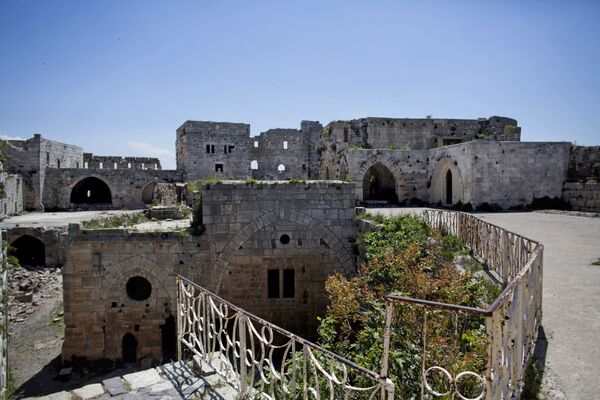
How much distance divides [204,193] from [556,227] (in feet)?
35.3

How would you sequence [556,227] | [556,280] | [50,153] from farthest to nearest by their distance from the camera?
[50,153] → [556,227] → [556,280]

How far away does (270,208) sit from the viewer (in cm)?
1178

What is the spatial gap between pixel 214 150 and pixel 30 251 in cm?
1233

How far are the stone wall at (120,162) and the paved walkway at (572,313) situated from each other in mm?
31798

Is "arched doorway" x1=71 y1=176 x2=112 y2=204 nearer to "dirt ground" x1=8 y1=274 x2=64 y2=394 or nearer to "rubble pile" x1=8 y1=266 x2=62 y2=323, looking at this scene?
"rubble pile" x1=8 y1=266 x2=62 y2=323

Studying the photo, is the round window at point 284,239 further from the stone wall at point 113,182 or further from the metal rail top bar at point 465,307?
the stone wall at point 113,182

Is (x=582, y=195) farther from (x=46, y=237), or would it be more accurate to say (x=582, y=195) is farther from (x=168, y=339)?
(x=46, y=237)

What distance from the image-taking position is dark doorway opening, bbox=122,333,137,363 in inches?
459

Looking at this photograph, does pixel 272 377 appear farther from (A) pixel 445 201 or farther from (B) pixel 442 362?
(A) pixel 445 201

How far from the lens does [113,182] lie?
A: 2875 cm

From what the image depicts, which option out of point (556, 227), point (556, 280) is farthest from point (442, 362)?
point (556, 227)

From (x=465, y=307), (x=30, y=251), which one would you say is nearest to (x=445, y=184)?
(x=465, y=307)

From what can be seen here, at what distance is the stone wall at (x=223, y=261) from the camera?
37.2 ft

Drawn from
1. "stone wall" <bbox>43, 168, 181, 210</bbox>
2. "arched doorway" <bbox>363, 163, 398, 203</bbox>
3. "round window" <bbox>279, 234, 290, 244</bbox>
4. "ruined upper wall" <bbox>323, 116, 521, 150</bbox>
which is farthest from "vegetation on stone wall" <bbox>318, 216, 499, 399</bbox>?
"stone wall" <bbox>43, 168, 181, 210</bbox>
